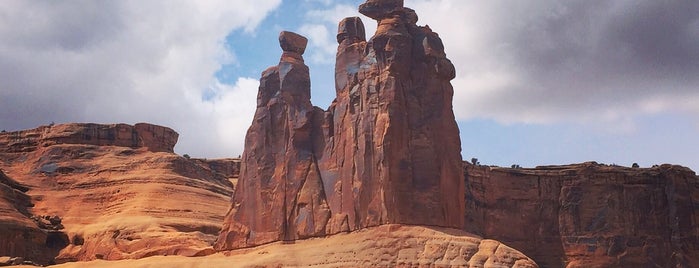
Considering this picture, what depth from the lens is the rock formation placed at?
42.2 m

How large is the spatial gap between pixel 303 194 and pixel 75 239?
65.0 feet

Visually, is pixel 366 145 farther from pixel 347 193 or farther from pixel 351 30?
pixel 351 30

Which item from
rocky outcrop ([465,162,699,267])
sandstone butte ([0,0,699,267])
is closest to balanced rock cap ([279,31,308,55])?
sandstone butte ([0,0,699,267])

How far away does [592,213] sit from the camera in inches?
2923

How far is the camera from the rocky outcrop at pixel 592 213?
238 ft

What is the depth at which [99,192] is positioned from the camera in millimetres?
65500

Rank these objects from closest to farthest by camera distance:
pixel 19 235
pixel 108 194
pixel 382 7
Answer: pixel 382 7 < pixel 19 235 < pixel 108 194

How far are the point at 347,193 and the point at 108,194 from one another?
84.8ft

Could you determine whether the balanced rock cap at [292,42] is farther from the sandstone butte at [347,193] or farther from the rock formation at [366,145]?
the rock formation at [366,145]

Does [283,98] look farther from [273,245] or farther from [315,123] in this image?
[273,245]

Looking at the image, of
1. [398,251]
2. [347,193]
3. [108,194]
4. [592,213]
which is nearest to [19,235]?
[108,194]

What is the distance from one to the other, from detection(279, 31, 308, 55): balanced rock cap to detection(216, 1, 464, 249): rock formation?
837 millimetres

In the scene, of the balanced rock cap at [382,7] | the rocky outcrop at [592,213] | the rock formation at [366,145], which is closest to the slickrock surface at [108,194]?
the rock formation at [366,145]

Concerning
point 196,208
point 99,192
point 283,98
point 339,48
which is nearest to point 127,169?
point 99,192
